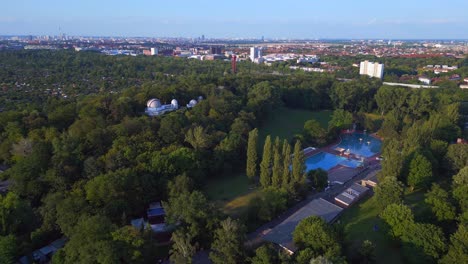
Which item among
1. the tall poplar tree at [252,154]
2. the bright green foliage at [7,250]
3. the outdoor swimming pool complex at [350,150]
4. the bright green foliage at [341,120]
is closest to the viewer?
the bright green foliage at [7,250]

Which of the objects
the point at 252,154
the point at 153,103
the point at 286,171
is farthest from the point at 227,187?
the point at 153,103

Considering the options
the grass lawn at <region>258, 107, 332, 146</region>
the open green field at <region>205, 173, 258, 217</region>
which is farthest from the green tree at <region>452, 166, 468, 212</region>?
the grass lawn at <region>258, 107, 332, 146</region>

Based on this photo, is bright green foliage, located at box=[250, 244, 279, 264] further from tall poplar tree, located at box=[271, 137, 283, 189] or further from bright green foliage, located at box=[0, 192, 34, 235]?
bright green foliage, located at box=[0, 192, 34, 235]

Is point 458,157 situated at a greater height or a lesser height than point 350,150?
greater

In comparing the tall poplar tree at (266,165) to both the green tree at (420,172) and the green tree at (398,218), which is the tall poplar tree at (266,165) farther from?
the green tree at (420,172)

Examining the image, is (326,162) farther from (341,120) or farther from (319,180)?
(341,120)

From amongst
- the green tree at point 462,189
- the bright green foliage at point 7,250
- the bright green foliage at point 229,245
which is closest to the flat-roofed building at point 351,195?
the green tree at point 462,189

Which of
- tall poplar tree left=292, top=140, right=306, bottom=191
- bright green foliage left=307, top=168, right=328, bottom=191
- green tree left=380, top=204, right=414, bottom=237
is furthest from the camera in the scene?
bright green foliage left=307, top=168, right=328, bottom=191
